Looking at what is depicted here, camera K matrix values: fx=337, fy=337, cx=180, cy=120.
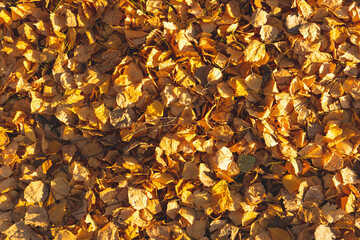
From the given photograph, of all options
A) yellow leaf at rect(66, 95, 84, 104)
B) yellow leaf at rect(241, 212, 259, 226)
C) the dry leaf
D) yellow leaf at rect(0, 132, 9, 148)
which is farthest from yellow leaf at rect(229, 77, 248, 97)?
yellow leaf at rect(0, 132, 9, 148)

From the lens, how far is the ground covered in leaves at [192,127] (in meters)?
1.17

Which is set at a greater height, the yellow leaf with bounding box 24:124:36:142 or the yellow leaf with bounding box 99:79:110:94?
the yellow leaf with bounding box 99:79:110:94

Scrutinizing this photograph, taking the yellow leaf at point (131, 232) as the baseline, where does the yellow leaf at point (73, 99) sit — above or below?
above

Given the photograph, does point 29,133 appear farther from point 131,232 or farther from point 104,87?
point 131,232

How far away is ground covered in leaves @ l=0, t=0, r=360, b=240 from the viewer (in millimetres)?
1171

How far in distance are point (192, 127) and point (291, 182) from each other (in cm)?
39

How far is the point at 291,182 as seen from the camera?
3.81ft

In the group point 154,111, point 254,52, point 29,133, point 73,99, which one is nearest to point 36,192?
point 29,133

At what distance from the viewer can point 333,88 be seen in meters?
1.23

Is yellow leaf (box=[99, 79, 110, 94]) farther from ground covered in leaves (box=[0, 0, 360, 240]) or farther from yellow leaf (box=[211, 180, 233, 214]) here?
yellow leaf (box=[211, 180, 233, 214])

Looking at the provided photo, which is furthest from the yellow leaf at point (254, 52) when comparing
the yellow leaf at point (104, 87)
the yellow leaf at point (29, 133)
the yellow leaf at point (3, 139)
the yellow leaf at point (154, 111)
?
the yellow leaf at point (3, 139)

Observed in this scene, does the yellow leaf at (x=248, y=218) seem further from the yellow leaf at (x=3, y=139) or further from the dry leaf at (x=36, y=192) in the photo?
the yellow leaf at (x=3, y=139)

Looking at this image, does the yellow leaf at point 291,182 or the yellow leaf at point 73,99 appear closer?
the yellow leaf at point 291,182

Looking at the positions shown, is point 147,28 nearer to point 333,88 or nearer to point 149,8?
point 149,8
